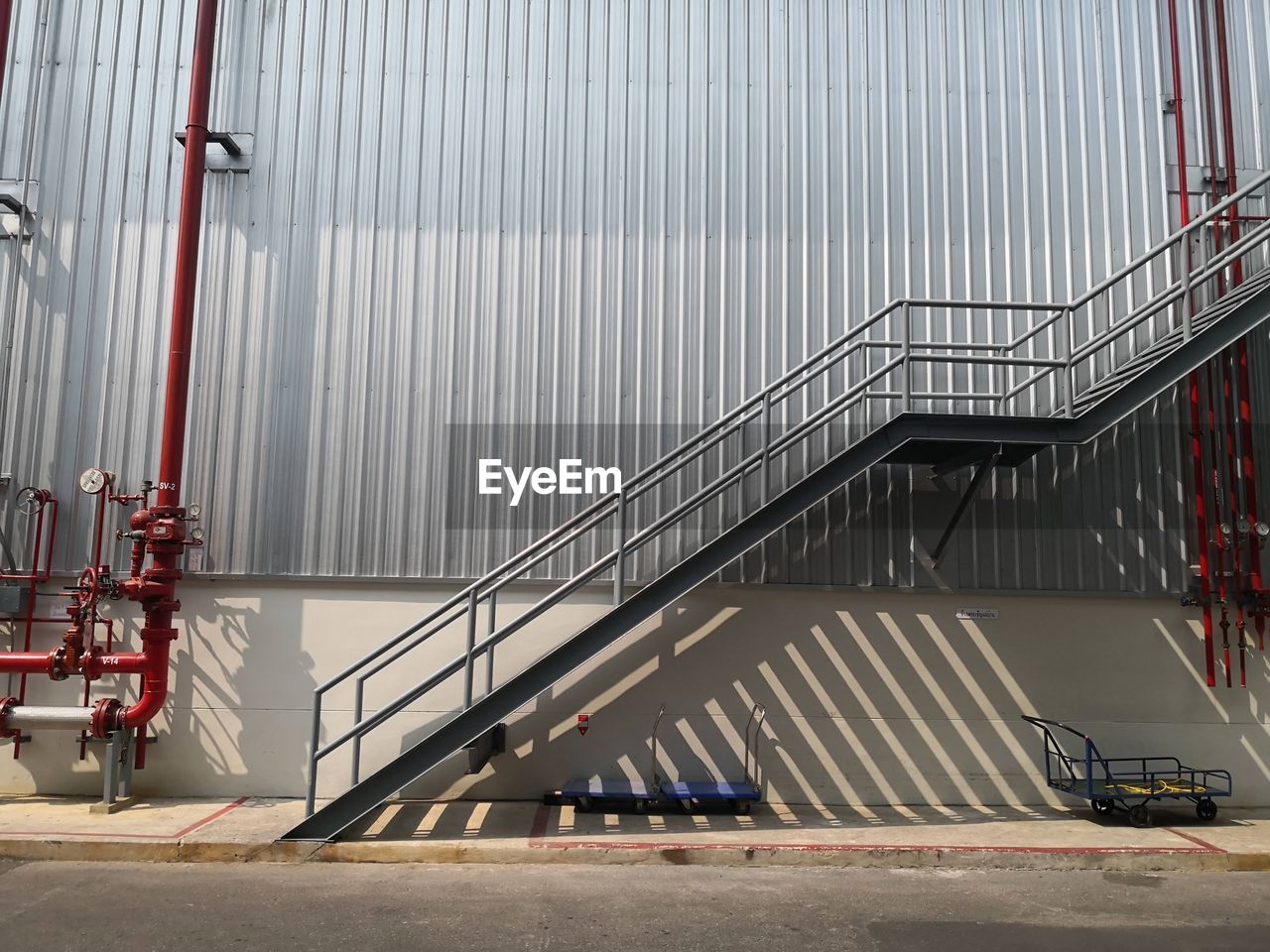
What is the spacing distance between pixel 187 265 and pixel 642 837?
7.08 m

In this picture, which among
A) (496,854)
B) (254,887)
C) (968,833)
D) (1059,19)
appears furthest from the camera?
(1059,19)

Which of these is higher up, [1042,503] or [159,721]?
[1042,503]

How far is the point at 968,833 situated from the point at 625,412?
514 cm

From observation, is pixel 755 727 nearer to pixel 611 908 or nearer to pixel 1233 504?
pixel 611 908

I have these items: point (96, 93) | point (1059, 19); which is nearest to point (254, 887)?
point (96, 93)

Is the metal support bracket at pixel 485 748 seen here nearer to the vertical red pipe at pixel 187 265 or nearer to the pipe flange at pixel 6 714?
the vertical red pipe at pixel 187 265

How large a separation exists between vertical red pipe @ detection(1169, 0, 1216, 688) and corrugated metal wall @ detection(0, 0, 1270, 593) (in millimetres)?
137

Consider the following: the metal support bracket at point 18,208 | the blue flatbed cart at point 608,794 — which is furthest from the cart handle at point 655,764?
the metal support bracket at point 18,208

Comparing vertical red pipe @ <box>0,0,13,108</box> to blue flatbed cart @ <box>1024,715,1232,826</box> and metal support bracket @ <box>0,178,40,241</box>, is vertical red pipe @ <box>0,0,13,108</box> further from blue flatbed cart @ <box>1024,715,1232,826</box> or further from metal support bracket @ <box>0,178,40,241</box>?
blue flatbed cart @ <box>1024,715,1232,826</box>

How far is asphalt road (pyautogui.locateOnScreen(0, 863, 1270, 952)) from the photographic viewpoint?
552cm

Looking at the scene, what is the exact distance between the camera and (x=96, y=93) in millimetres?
9766

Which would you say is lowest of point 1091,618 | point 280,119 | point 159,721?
point 159,721

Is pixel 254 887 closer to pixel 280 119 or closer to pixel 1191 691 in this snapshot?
pixel 280 119

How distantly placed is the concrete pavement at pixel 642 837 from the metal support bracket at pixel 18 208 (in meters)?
5.86
